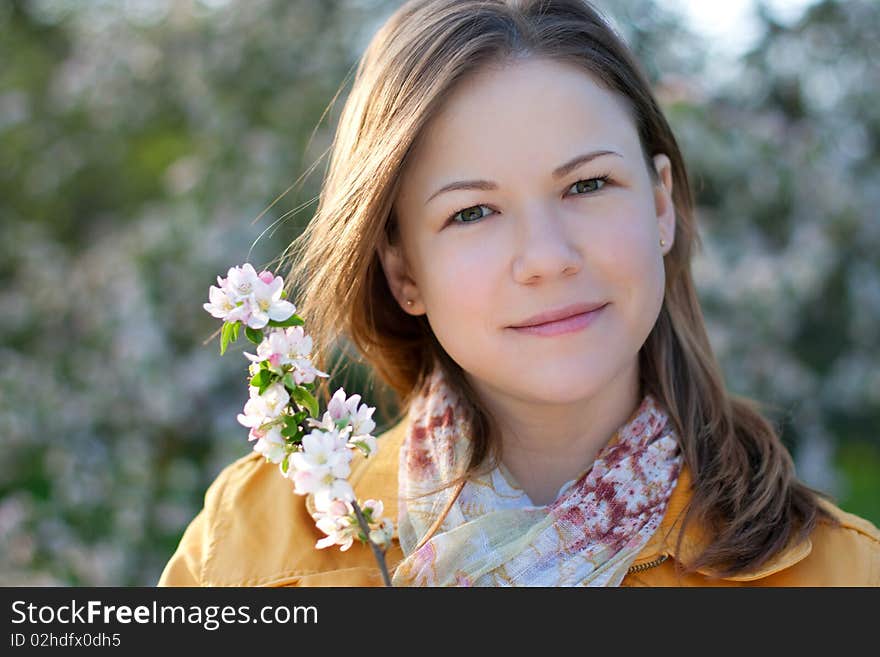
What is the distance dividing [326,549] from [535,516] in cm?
41

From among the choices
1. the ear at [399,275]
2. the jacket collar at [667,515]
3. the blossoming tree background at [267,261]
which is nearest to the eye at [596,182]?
the ear at [399,275]

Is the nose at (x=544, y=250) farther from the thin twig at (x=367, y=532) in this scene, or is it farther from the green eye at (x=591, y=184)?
the thin twig at (x=367, y=532)

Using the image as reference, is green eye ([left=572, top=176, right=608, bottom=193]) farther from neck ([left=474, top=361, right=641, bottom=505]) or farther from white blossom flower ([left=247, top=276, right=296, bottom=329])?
white blossom flower ([left=247, top=276, right=296, bottom=329])

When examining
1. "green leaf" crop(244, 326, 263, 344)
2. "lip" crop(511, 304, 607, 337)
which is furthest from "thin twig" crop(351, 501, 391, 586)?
"lip" crop(511, 304, 607, 337)

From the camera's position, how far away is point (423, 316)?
2.26 meters

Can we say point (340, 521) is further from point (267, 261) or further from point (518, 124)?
point (267, 261)

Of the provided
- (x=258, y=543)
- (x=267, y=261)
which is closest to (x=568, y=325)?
(x=258, y=543)

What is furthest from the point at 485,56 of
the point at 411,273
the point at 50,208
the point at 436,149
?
the point at 50,208

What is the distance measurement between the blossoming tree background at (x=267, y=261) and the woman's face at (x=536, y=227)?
206 cm

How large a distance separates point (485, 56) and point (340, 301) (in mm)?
570

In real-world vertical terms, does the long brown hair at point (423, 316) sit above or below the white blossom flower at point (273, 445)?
above

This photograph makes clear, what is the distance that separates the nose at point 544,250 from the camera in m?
1.71

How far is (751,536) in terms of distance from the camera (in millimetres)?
1831
